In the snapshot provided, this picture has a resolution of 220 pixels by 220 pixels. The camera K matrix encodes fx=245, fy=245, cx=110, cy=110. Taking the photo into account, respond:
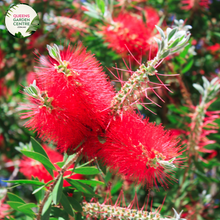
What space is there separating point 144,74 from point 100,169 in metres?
0.45

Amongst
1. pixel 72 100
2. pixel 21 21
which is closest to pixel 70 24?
pixel 21 21

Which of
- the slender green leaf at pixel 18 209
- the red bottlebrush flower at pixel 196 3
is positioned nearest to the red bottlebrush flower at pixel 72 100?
the slender green leaf at pixel 18 209

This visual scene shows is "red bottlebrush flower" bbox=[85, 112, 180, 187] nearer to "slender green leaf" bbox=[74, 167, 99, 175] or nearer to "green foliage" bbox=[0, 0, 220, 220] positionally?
"slender green leaf" bbox=[74, 167, 99, 175]

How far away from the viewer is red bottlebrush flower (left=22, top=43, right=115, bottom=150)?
0.90 m

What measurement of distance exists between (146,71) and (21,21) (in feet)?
3.59

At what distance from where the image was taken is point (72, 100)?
Answer: 905 mm

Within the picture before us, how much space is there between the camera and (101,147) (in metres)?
0.99

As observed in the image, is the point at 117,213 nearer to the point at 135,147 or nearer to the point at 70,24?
the point at 135,147

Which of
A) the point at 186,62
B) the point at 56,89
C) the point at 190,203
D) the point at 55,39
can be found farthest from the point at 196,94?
the point at 56,89

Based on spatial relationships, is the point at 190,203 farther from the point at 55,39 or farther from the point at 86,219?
the point at 55,39

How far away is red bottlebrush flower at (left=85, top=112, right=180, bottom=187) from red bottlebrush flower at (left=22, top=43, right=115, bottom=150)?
65mm

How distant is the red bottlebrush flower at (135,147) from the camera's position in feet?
3.05

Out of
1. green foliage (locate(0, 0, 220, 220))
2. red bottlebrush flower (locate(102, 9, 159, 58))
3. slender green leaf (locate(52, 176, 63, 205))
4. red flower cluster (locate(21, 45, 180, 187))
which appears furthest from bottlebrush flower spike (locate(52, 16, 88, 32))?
slender green leaf (locate(52, 176, 63, 205))

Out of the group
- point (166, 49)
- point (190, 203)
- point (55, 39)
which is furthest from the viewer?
point (55, 39)
